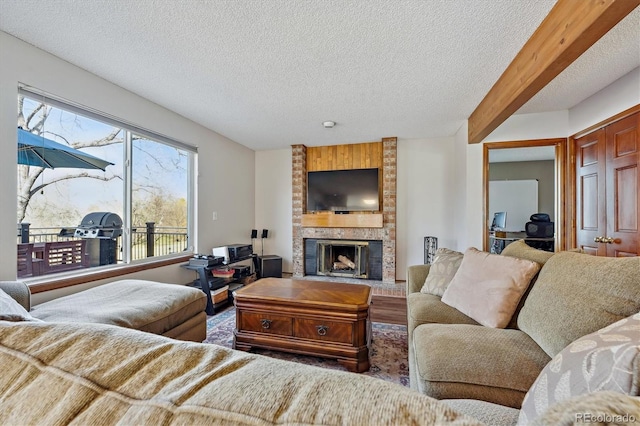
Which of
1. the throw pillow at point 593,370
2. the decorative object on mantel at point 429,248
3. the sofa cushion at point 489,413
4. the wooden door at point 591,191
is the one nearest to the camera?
the throw pillow at point 593,370

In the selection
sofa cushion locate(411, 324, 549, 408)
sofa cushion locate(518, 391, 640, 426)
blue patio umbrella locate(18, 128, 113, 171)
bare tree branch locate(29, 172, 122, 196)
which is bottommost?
sofa cushion locate(411, 324, 549, 408)

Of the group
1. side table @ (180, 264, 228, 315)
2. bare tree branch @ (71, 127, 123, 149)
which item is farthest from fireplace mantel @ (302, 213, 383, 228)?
bare tree branch @ (71, 127, 123, 149)

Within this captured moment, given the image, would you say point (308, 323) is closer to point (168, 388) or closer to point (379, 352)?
point (379, 352)

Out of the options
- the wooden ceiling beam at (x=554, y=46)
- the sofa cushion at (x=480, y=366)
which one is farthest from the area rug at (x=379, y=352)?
the wooden ceiling beam at (x=554, y=46)

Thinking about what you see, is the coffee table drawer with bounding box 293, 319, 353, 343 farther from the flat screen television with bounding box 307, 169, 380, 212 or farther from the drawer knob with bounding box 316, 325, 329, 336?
the flat screen television with bounding box 307, 169, 380, 212

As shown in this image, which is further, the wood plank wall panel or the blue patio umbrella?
the wood plank wall panel

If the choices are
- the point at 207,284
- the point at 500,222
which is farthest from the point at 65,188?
the point at 500,222

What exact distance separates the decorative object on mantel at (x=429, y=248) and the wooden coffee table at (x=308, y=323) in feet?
7.79

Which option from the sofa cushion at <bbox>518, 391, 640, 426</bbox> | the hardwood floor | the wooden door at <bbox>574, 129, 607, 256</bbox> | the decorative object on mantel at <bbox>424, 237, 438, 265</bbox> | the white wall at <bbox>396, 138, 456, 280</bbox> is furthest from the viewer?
the white wall at <bbox>396, 138, 456, 280</bbox>

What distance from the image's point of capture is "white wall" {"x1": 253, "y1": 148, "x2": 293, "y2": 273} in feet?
16.7

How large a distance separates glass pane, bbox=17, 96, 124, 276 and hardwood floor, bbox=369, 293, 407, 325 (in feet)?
9.18

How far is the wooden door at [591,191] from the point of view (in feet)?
8.82

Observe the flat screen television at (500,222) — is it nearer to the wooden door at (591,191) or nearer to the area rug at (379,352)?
the wooden door at (591,191)

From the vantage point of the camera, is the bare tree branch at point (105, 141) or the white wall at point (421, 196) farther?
the white wall at point (421, 196)
